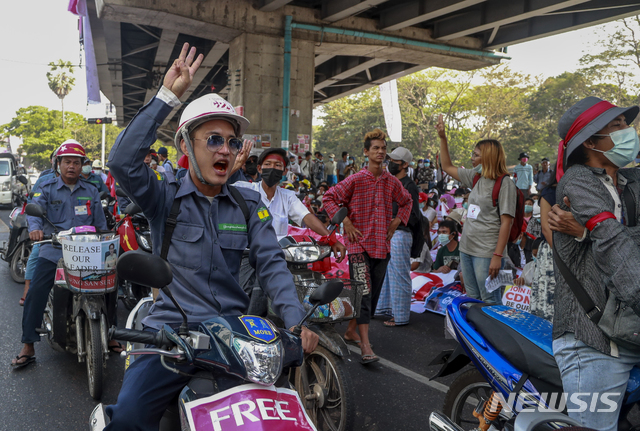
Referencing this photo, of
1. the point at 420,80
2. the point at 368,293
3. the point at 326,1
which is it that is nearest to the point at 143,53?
the point at 326,1

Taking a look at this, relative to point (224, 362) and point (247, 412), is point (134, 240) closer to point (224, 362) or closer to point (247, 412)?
point (224, 362)

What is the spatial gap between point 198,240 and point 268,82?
45.3 feet

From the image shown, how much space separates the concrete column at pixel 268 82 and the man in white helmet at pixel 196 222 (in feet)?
42.6

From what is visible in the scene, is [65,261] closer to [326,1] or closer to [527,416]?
[527,416]

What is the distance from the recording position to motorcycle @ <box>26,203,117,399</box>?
431cm

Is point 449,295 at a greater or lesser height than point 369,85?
lesser

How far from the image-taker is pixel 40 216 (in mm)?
4945

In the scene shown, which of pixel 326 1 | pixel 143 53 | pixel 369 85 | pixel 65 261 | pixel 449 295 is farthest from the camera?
pixel 369 85

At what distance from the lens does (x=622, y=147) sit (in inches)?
91.4

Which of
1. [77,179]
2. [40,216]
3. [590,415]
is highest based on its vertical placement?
[77,179]

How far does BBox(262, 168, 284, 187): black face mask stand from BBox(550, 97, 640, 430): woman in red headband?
2.83 metres

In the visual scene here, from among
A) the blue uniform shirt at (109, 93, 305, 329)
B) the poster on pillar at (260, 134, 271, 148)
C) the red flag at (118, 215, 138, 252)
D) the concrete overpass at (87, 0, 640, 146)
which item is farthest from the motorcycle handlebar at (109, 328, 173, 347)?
Result: the poster on pillar at (260, 134, 271, 148)

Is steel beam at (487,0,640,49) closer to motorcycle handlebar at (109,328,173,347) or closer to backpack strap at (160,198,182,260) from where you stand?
backpack strap at (160,198,182,260)

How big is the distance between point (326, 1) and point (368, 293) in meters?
12.2
